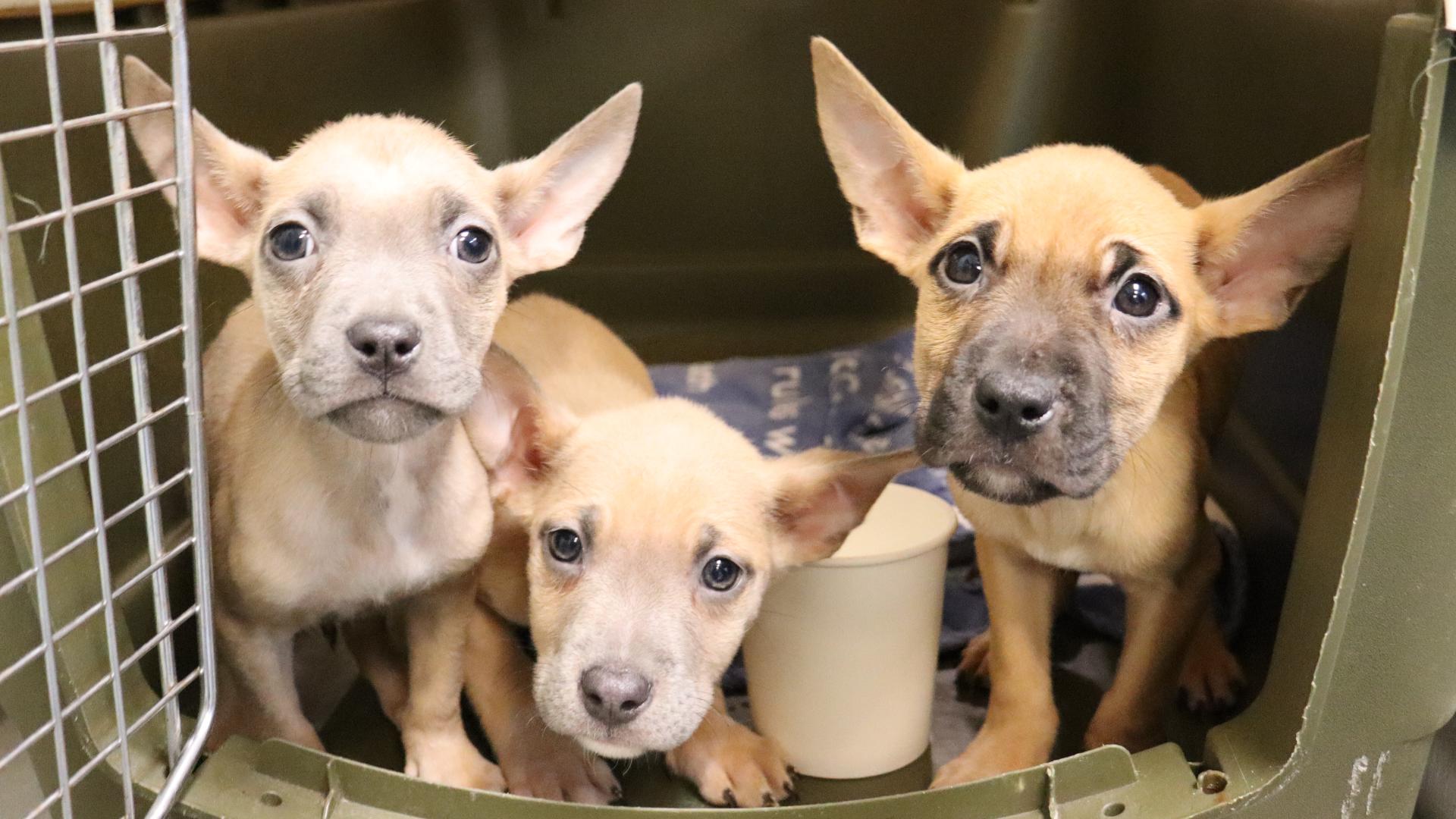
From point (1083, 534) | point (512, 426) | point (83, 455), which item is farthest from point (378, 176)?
point (1083, 534)

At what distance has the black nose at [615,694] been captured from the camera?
1.73 metres

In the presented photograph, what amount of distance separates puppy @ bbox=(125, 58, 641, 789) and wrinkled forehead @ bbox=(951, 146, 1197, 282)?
59 cm

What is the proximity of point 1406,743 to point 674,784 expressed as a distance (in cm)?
115

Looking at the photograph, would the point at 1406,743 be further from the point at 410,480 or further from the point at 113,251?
the point at 113,251

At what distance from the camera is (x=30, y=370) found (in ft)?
5.45

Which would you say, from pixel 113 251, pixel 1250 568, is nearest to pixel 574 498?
pixel 113 251

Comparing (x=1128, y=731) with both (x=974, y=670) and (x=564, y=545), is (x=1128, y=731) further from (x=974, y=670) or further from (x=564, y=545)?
(x=564, y=545)

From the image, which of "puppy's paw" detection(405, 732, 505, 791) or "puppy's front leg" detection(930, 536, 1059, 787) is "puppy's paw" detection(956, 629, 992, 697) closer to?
"puppy's front leg" detection(930, 536, 1059, 787)

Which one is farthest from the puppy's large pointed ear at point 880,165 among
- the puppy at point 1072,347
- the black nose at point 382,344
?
the black nose at point 382,344

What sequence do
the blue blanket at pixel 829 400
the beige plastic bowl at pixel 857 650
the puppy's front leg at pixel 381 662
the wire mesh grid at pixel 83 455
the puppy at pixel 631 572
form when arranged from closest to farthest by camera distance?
the wire mesh grid at pixel 83 455
the puppy at pixel 631 572
the beige plastic bowl at pixel 857 650
the puppy's front leg at pixel 381 662
the blue blanket at pixel 829 400

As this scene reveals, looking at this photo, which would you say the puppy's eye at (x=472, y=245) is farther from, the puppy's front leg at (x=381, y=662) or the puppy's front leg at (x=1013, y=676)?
the puppy's front leg at (x=1013, y=676)

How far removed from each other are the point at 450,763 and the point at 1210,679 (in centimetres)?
140

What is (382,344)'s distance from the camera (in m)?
1.66

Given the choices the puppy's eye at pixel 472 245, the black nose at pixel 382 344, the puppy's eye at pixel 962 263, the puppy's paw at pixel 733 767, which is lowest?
the puppy's paw at pixel 733 767
